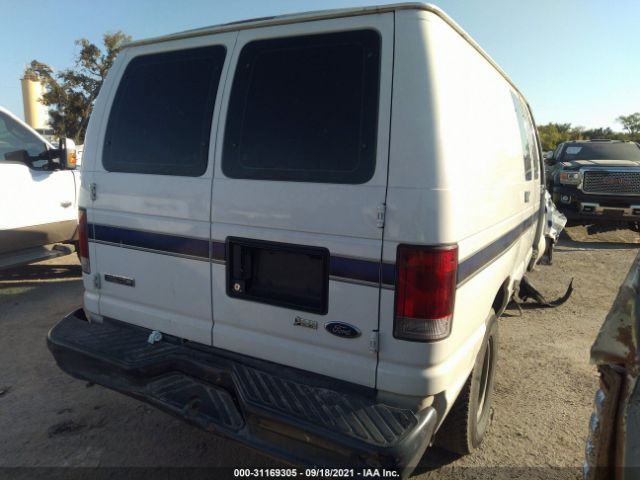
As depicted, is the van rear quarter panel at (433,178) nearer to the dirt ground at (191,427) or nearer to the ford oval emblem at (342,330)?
Result: the ford oval emblem at (342,330)

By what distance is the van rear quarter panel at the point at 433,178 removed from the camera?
1.98 metres

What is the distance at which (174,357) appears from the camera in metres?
2.54

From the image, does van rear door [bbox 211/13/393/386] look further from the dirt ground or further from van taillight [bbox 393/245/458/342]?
the dirt ground

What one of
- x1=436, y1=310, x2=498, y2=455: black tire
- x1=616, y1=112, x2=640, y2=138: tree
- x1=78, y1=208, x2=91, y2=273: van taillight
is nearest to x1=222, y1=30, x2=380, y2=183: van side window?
x1=78, y1=208, x2=91, y2=273: van taillight

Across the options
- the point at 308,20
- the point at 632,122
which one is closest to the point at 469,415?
the point at 308,20

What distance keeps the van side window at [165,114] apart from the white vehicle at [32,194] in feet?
9.82

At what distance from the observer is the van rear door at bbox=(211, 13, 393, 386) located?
212cm

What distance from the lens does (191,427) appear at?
123 inches

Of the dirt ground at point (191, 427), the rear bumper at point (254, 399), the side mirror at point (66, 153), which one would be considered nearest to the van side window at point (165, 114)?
the rear bumper at point (254, 399)

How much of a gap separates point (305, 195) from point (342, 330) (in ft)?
2.11

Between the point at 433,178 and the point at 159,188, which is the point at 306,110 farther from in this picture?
the point at 159,188

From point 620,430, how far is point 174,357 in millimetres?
2002

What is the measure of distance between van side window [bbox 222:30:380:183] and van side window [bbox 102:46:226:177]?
0.66 feet

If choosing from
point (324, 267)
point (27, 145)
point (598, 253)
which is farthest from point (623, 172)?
point (27, 145)
